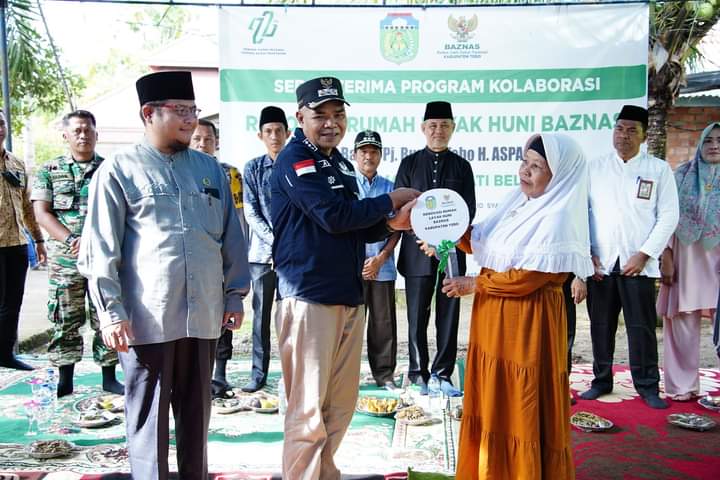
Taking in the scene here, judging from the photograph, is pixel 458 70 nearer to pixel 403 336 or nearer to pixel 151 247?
pixel 403 336

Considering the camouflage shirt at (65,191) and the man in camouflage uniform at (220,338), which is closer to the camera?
the camouflage shirt at (65,191)

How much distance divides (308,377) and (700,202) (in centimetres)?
363

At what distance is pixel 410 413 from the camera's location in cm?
429

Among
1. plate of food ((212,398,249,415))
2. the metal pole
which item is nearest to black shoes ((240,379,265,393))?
plate of food ((212,398,249,415))

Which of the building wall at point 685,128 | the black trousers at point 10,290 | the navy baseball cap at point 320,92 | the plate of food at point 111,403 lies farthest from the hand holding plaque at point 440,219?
the building wall at point 685,128

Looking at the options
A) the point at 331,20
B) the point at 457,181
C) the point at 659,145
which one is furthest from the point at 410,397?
the point at 659,145

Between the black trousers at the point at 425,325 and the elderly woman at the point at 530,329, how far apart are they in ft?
5.93

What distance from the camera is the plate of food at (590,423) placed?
4.15 m

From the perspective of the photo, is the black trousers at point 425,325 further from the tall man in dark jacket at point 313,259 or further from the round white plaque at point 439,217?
the tall man in dark jacket at point 313,259

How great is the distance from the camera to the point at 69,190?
14.8 feet

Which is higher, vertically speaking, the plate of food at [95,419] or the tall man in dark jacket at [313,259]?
the tall man in dark jacket at [313,259]

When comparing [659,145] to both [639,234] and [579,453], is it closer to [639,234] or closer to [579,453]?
[639,234]

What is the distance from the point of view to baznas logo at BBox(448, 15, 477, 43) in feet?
19.7

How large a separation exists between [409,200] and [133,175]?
1.22 m
